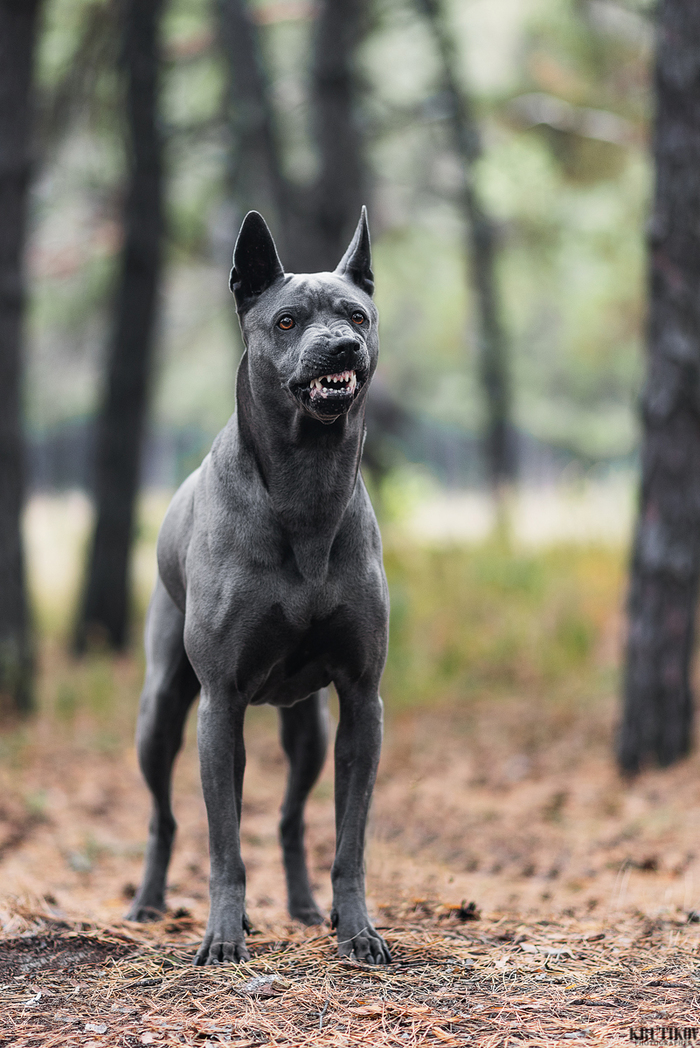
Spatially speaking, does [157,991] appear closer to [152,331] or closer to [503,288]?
[152,331]

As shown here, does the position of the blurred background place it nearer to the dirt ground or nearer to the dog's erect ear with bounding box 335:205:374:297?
the dirt ground

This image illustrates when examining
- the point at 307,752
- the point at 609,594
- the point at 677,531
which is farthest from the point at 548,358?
the point at 307,752

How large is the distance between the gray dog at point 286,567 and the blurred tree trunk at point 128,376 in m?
8.18

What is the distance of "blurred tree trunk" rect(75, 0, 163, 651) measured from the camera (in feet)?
38.0

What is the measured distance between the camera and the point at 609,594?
11.2 meters

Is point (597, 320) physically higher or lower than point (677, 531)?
higher

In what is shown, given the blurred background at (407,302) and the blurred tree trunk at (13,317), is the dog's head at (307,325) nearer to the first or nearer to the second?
the blurred background at (407,302)

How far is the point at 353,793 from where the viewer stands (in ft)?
12.1

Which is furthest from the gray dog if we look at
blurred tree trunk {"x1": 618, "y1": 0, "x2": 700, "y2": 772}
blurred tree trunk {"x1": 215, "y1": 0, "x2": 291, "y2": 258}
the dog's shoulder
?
blurred tree trunk {"x1": 215, "y1": 0, "x2": 291, "y2": 258}

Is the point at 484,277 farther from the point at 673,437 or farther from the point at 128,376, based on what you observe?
the point at 673,437

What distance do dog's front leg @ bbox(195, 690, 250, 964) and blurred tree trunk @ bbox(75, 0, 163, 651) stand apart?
836 centimetres

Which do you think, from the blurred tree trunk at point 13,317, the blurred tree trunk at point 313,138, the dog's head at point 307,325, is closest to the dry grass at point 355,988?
the dog's head at point 307,325

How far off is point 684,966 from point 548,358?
26.8 meters

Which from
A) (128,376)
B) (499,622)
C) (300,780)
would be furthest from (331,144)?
(300,780)
